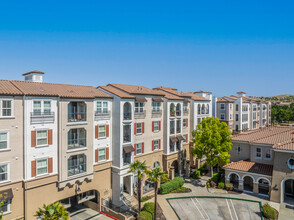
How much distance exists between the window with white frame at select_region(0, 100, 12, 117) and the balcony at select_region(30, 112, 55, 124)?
1.94 m

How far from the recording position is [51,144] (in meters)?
22.4

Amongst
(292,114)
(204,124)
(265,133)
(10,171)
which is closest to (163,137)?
(204,124)

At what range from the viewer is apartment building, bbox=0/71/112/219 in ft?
66.2

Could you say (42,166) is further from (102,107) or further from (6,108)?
(102,107)

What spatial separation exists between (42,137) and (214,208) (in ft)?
74.0

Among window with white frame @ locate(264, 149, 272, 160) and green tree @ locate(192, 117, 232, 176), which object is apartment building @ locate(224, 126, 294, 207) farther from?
green tree @ locate(192, 117, 232, 176)

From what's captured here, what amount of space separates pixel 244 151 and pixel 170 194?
1481cm

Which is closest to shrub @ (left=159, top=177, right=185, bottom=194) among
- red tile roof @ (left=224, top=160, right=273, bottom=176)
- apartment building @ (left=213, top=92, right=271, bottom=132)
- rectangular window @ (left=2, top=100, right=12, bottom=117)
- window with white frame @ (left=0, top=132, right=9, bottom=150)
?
red tile roof @ (left=224, top=160, right=273, bottom=176)

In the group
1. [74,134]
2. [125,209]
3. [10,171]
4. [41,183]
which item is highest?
[74,134]

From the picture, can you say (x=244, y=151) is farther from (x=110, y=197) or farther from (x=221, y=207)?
(x=110, y=197)

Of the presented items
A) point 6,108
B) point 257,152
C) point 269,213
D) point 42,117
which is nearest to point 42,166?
point 42,117

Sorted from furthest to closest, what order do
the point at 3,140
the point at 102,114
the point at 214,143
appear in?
1. the point at 214,143
2. the point at 102,114
3. the point at 3,140

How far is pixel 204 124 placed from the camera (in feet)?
118

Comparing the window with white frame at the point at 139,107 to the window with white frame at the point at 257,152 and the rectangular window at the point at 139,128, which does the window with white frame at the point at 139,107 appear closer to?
the rectangular window at the point at 139,128
